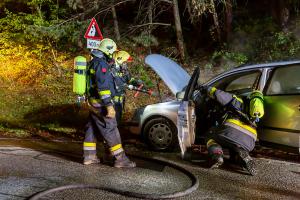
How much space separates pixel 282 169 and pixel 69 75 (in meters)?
10.4

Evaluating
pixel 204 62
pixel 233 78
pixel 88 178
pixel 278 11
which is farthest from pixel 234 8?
pixel 88 178

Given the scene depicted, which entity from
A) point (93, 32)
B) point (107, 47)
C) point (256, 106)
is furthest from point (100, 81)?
point (93, 32)

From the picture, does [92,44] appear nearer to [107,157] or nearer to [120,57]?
[120,57]

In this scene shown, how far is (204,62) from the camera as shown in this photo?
46.4 feet

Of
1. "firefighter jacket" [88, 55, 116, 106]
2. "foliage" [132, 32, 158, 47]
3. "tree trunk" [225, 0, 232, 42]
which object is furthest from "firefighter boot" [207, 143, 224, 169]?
"tree trunk" [225, 0, 232, 42]

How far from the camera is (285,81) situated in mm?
6219

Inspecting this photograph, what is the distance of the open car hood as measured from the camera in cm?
672

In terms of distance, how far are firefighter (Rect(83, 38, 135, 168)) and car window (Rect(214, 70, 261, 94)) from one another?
184 cm

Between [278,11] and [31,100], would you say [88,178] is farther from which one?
[278,11]

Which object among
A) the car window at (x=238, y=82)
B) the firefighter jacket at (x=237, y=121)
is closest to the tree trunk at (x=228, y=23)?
the car window at (x=238, y=82)

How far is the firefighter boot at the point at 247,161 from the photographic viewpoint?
5.73m

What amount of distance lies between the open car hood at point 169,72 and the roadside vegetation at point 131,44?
432 centimetres

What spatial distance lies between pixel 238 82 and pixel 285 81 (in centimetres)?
94

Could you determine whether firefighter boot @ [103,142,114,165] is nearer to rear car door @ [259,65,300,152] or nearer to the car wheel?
the car wheel
